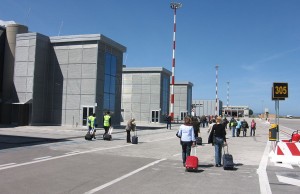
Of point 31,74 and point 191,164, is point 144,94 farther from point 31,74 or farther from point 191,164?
point 191,164

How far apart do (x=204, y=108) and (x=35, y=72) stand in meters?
57.8

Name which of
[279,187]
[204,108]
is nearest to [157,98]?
[204,108]

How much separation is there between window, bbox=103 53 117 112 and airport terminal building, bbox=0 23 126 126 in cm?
10

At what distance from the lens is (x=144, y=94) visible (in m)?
54.0

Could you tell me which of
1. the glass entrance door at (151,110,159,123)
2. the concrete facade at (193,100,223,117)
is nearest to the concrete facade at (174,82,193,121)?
the glass entrance door at (151,110,159,123)

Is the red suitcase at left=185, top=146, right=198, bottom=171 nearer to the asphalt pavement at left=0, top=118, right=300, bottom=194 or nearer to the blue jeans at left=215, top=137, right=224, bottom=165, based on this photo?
the asphalt pavement at left=0, top=118, right=300, bottom=194

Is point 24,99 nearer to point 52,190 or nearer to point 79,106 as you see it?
point 79,106

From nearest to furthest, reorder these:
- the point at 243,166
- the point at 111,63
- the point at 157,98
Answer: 1. the point at 243,166
2. the point at 111,63
3. the point at 157,98

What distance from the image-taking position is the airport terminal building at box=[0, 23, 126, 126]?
108ft

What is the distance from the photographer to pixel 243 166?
12117 millimetres

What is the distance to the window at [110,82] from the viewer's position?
35344 millimetres

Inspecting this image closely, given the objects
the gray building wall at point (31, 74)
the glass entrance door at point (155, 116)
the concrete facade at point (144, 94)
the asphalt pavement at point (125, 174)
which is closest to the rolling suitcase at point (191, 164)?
the asphalt pavement at point (125, 174)

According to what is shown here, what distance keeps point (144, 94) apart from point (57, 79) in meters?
21.1

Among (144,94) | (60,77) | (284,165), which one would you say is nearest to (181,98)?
(144,94)
